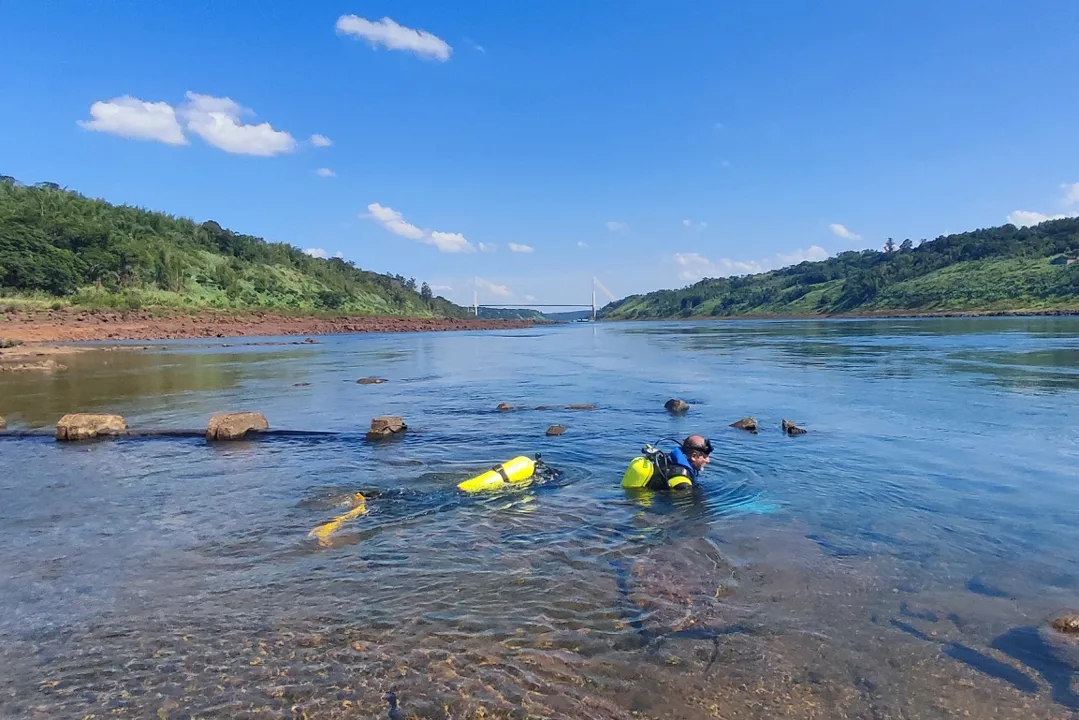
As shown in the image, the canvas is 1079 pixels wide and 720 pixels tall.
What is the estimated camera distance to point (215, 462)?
1428cm

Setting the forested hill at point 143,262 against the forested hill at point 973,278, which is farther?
the forested hill at point 973,278

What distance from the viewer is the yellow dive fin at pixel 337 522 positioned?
9.35m

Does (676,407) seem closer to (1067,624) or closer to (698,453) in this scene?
(698,453)

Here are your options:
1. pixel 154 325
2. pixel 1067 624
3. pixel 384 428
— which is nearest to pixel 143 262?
pixel 154 325

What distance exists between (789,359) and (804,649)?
37812 millimetres

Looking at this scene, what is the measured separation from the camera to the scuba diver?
11711mm

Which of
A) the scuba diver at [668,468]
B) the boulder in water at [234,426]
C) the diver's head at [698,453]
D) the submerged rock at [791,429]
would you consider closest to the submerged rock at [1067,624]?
the scuba diver at [668,468]

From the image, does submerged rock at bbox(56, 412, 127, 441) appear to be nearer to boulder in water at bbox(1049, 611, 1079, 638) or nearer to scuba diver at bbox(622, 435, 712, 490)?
scuba diver at bbox(622, 435, 712, 490)

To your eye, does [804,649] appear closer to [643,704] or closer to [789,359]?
[643,704]

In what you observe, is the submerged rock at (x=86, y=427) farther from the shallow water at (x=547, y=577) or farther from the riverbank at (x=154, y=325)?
the riverbank at (x=154, y=325)

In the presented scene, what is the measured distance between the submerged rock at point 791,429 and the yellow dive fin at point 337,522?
474 inches

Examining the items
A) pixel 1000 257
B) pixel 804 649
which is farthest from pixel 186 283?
pixel 1000 257

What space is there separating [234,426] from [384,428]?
402 centimetres

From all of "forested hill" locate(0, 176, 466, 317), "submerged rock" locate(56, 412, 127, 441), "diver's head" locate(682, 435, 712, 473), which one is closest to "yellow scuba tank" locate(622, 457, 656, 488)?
"diver's head" locate(682, 435, 712, 473)
